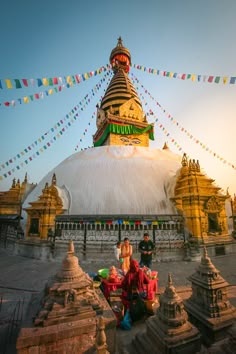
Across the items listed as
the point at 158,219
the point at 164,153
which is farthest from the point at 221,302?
the point at 164,153

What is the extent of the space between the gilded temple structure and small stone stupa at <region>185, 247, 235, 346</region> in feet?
16.3

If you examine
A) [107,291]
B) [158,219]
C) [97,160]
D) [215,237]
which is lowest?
[107,291]

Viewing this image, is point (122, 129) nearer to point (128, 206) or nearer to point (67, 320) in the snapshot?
point (128, 206)

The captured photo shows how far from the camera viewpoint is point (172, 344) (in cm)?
232

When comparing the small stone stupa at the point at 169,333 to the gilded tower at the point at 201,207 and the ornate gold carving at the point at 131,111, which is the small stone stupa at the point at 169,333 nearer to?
the gilded tower at the point at 201,207

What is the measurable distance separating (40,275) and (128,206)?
5730 mm

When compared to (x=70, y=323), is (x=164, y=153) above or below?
above

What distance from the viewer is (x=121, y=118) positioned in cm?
2202

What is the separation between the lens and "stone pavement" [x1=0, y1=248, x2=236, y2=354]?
4193 millimetres

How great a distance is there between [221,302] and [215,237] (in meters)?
7.32

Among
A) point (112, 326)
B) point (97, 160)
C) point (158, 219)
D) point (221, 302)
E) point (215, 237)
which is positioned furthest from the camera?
point (97, 160)

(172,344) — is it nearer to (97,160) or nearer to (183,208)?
(183,208)

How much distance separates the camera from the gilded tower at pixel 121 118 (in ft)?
70.3

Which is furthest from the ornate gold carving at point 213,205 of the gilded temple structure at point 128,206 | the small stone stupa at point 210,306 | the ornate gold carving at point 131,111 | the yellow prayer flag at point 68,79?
the ornate gold carving at point 131,111
